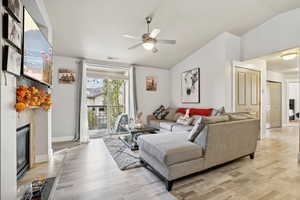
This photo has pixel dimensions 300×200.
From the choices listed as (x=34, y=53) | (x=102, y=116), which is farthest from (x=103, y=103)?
(x=34, y=53)

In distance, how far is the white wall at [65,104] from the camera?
160 inches

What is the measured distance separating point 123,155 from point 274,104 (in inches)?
274

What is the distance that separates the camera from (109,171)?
233 centimetres

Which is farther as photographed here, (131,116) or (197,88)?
(131,116)

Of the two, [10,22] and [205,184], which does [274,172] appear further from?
[10,22]

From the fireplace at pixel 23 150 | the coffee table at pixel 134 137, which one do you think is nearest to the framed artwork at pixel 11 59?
the fireplace at pixel 23 150

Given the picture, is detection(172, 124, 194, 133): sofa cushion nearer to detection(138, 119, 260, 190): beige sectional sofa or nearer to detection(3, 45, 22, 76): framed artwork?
detection(138, 119, 260, 190): beige sectional sofa

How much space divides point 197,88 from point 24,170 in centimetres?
454

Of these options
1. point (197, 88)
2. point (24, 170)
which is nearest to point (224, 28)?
point (197, 88)

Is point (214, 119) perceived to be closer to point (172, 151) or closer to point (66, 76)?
point (172, 151)

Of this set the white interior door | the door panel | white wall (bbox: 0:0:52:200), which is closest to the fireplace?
white wall (bbox: 0:0:52:200)

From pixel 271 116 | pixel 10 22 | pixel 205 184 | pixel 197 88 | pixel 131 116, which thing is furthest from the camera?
pixel 271 116

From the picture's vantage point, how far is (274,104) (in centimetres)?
616

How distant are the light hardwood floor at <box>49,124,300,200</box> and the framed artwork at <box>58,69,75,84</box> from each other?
7.68 feet
